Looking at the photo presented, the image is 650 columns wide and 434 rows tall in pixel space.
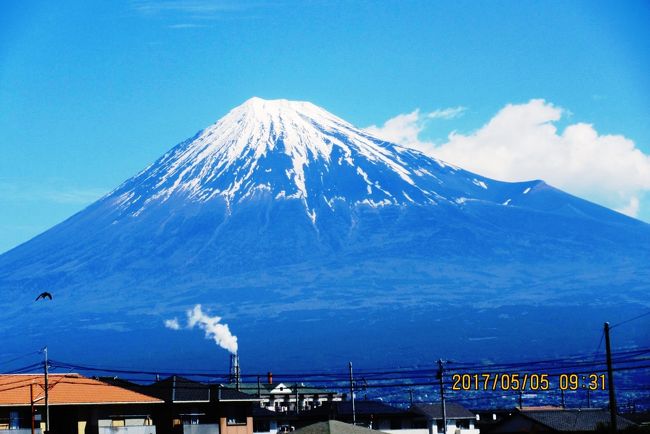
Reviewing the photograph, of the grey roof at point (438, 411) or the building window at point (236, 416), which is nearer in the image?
the building window at point (236, 416)

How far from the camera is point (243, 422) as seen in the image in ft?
237

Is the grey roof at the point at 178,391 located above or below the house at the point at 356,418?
above

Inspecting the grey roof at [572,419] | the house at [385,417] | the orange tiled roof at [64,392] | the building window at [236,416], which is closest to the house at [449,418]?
the house at [385,417]

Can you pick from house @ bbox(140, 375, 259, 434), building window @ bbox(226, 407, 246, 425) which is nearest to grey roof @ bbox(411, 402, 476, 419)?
building window @ bbox(226, 407, 246, 425)

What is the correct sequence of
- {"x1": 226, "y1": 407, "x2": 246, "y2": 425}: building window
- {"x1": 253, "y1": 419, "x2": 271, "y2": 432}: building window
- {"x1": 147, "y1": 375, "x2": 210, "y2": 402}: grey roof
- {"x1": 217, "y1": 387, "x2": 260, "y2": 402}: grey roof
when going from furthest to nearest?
{"x1": 253, "y1": 419, "x2": 271, "y2": 432}: building window < {"x1": 226, "y1": 407, "x2": 246, "y2": 425}: building window < {"x1": 217, "y1": 387, "x2": 260, "y2": 402}: grey roof < {"x1": 147, "y1": 375, "x2": 210, "y2": 402}: grey roof

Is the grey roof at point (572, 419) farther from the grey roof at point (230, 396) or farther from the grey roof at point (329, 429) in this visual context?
the grey roof at point (329, 429)

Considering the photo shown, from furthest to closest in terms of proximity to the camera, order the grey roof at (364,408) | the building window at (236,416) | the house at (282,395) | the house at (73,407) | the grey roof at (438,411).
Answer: the house at (282,395)
the grey roof at (438,411)
the grey roof at (364,408)
the building window at (236,416)
the house at (73,407)

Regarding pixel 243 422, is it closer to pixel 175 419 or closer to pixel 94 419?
pixel 175 419

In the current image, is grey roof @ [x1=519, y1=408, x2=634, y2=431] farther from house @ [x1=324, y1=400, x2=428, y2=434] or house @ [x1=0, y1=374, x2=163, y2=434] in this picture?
house @ [x1=324, y1=400, x2=428, y2=434]

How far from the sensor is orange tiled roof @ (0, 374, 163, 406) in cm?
6250

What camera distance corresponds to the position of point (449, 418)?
96.7 m

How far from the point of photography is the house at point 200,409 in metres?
68.4

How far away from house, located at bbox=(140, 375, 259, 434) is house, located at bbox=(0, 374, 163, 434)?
1.52m

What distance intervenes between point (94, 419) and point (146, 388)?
29.3ft
